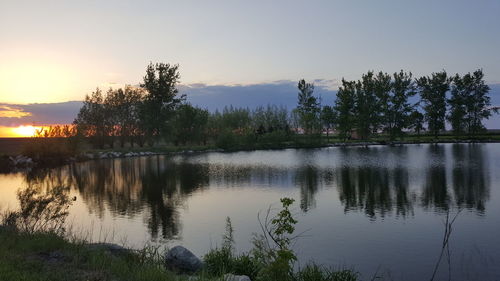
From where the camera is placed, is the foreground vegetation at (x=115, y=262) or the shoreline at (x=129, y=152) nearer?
the foreground vegetation at (x=115, y=262)

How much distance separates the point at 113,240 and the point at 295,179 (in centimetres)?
1832

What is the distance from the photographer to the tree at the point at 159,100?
7806cm

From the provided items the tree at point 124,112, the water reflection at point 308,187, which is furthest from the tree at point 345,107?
the water reflection at point 308,187

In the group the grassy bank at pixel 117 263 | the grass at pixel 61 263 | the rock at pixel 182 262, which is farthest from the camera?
the rock at pixel 182 262

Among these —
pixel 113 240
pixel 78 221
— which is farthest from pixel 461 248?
pixel 78 221

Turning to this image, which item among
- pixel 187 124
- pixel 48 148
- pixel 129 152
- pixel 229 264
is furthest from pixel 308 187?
pixel 187 124

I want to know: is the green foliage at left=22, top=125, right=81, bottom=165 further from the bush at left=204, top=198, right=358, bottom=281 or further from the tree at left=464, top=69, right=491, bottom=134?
the tree at left=464, top=69, right=491, bottom=134

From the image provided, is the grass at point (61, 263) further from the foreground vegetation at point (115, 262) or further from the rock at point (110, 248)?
the rock at point (110, 248)

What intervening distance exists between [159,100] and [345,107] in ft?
141

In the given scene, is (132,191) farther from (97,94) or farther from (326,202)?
(97,94)

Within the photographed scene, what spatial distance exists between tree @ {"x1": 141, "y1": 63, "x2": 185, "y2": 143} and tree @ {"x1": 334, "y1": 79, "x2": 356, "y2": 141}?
3745 cm

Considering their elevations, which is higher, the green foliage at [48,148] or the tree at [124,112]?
the tree at [124,112]

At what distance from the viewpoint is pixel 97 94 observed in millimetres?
81062

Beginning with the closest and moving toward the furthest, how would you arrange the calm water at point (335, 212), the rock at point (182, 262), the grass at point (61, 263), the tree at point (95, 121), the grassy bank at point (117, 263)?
the grass at point (61, 263)
the grassy bank at point (117, 263)
the rock at point (182, 262)
the calm water at point (335, 212)
the tree at point (95, 121)
